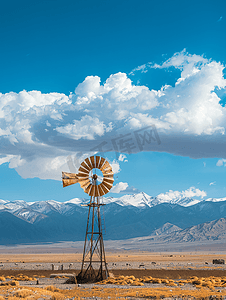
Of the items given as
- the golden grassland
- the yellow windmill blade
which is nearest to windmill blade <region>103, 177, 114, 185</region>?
the yellow windmill blade

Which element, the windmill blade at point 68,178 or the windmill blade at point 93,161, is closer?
the windmill blade at point 68,178

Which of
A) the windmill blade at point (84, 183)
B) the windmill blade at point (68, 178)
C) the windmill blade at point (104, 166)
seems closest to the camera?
the windmill blade at point (68, 178)

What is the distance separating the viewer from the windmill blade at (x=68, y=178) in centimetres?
3406

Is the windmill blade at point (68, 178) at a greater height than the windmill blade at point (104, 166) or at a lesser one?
lesser

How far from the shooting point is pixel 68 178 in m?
34.3

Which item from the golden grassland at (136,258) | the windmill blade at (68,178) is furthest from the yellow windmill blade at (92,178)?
the golden grassland at (136,258)

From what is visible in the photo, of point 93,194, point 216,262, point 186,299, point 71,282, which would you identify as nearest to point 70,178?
point 93,194

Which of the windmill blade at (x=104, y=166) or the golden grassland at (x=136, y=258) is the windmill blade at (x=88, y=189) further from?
the golden grassland at (x=136, y=258)

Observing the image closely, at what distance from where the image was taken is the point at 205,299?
23656 mm

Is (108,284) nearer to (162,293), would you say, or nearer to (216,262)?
(162,293)

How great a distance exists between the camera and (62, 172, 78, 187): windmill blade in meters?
34.1

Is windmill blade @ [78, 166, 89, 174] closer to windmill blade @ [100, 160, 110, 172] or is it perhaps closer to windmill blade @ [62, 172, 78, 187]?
windmill blade @ [62, 172, 78, 187]

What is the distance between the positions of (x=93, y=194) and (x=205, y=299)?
586 inches

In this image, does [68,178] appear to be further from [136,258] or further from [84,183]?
[136,258]
